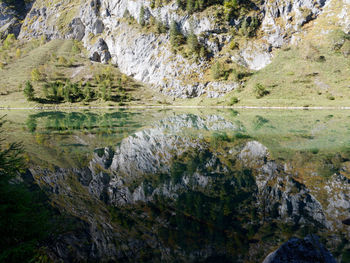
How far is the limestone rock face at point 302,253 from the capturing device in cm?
467

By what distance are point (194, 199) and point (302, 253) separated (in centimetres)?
669

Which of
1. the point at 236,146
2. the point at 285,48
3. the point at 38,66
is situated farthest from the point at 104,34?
the point at 236,146

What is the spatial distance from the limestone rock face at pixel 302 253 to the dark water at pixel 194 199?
2223mm

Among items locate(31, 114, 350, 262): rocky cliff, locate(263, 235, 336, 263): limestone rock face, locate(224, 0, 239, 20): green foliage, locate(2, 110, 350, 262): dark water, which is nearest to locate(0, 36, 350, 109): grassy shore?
locate(224, 0, 239, 20): green foliage

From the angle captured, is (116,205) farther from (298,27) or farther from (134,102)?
(298,27)

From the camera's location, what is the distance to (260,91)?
266 feet

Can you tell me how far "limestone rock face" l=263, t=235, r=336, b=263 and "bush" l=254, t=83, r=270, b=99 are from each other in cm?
8393

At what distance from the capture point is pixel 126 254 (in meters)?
7.14

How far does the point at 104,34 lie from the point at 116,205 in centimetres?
17760

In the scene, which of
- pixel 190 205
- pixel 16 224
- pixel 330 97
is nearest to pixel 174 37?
pixel 330 97

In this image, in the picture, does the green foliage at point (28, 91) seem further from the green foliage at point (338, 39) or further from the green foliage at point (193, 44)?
the green foliage at point (338, 39)

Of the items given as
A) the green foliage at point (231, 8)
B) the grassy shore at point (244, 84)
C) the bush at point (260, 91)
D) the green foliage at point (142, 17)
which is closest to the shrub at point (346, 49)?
the grassy shore at point (244, 84)

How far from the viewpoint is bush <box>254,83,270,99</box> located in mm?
81062

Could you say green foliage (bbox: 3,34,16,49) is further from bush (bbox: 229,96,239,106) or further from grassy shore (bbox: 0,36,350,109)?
bush (bbox: 229,96,239,106)
